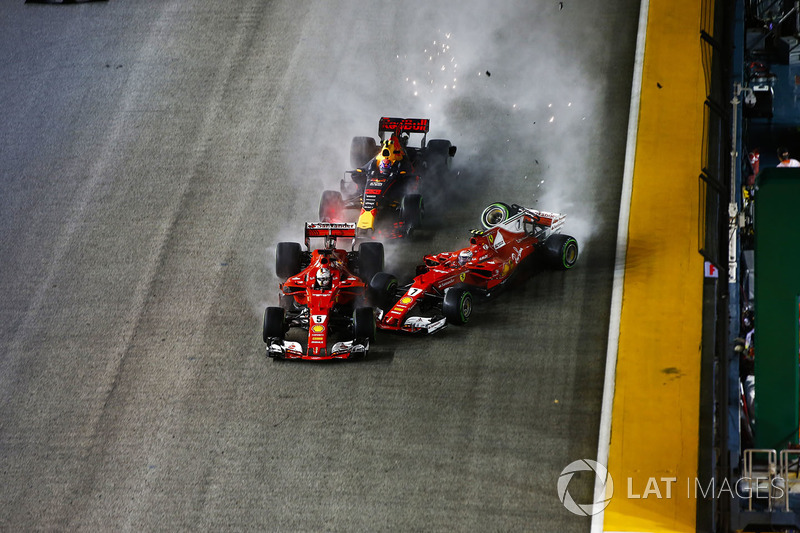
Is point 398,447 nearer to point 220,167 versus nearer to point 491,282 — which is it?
point 491,282

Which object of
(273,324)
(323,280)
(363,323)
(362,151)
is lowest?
(273,324)

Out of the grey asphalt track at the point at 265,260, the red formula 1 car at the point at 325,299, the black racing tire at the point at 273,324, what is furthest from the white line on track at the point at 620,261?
the black racing tire at the point at 273,324

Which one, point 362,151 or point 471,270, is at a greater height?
point 362,151

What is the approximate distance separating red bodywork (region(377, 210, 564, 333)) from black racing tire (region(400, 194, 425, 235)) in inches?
56.7

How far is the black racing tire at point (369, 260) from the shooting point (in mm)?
16188

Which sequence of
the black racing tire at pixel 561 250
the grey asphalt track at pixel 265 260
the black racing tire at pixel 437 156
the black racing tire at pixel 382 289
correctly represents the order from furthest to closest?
the black racing tire at pixel 437 156 < the black racing tire at pixel 561 250 < the black racing tire at pixel 382 289 < the grey asphalt track at pixel 265 260

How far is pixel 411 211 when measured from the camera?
1753cm

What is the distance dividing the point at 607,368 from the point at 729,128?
360cm

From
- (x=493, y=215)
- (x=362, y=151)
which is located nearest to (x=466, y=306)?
(x=493, y=215)

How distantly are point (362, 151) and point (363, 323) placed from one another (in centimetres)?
484

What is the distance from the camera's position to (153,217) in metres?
18.9

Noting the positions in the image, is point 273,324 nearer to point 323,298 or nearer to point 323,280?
point 323,298

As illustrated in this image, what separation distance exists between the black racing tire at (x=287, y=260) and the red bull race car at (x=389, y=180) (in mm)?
1429

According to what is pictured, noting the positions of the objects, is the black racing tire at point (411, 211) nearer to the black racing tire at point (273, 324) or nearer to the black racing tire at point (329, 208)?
the black racing tire at point (329, 208)
